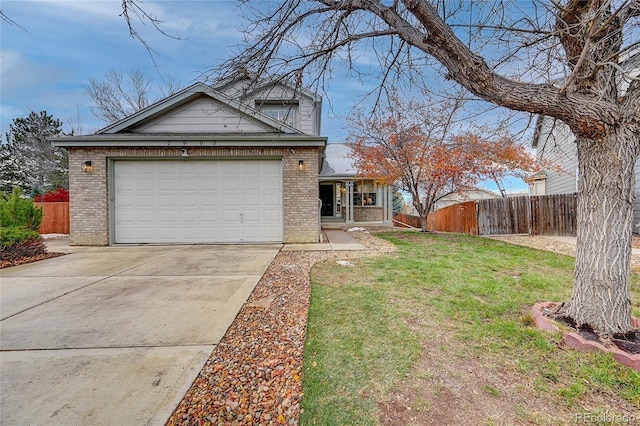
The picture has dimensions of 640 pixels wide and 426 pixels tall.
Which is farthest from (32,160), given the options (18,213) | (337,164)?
(337,164)

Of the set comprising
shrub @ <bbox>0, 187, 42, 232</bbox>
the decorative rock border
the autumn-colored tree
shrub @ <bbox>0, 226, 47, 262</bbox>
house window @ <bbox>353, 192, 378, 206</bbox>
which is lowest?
the decorative rock border

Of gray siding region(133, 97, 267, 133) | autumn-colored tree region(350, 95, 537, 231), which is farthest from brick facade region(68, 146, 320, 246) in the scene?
autumn-colored tree region(350, 95, 537, 231)

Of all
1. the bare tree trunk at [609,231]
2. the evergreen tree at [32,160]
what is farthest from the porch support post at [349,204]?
the evergreen tree at [32,160]

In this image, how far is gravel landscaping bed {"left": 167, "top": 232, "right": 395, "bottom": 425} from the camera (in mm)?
1888

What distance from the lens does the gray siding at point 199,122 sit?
905cm

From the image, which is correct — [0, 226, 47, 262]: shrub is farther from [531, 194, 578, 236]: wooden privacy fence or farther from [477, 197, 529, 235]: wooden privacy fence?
[531, 194, 578, 236]: wooden privacy fence

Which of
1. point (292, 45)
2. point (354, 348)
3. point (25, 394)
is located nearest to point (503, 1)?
point (292, 45)

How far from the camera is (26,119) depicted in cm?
2477

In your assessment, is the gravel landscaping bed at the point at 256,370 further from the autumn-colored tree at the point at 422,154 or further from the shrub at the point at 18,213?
the autumn-colored tree at the point at 422,154

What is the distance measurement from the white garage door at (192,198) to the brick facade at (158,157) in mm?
258

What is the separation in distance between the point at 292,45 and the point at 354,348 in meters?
3.93

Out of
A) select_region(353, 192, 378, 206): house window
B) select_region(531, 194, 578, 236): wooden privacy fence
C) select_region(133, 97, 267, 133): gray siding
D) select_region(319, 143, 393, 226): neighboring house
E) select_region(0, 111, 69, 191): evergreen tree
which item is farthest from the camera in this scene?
select_region(0, 111, 69, 191): evergreen tree

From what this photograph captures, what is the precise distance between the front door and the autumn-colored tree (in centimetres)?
658

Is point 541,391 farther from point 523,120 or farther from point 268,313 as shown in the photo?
point 523,120
